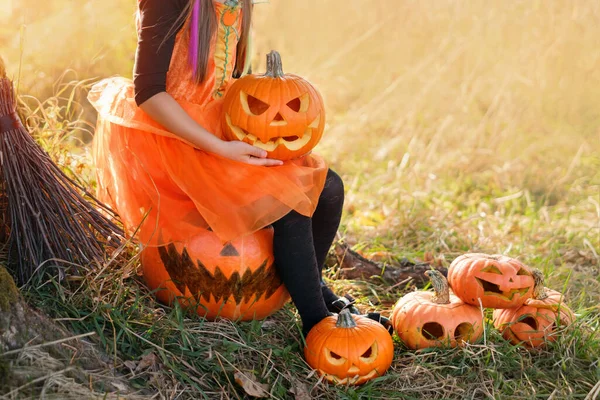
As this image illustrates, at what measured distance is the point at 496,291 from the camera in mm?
2535

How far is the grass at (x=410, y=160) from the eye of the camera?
232cm

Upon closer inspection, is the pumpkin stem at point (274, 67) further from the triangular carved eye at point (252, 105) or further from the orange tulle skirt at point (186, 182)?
the orange tulle skirt at point (186, 182)

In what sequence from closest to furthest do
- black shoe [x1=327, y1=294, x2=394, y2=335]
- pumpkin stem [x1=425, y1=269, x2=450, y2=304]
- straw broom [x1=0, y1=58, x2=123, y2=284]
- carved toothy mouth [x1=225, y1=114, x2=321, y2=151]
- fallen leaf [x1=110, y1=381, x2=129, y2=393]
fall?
1. fallen leaf [x1=110, y1=381, x2=129, y2=393]
2. straw broom [x1=0, y1=58, x2=123, y2=284]
3. carved toothy mouth [x1=225, y1=114, x2=321, y2=151]
4. pumpkin stem [x1=425, y1=269, x2=450, y2=304]
5. black shoe [x1=327, y1=294, x2=394, y2=335]

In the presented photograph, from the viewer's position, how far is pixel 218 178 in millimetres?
2402

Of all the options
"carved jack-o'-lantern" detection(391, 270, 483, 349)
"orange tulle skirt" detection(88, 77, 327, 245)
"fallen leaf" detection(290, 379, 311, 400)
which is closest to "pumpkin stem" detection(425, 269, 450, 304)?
"carved jack-o'-lantern" detection(391, 270, 483, 349)

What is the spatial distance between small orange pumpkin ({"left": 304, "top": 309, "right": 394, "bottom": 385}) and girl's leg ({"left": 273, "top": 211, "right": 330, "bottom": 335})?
99 millimetres

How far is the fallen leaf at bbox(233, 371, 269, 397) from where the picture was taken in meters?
2.15

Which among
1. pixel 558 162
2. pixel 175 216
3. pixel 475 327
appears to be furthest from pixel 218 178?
pixel 558 162

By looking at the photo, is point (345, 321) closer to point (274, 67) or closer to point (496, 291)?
point (496, 291)

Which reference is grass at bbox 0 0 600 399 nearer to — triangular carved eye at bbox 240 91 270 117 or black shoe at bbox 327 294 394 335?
black shoe at bbox 327 294 394 335

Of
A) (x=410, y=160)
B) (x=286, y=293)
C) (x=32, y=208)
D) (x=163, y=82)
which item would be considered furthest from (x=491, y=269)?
(x=410, y=160)

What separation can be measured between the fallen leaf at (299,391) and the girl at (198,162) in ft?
0.92

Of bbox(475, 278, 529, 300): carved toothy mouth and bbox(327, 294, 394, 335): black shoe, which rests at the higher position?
bbox(475, 278, 529, 300): carved toothy mouth

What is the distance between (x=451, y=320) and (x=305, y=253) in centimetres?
60
